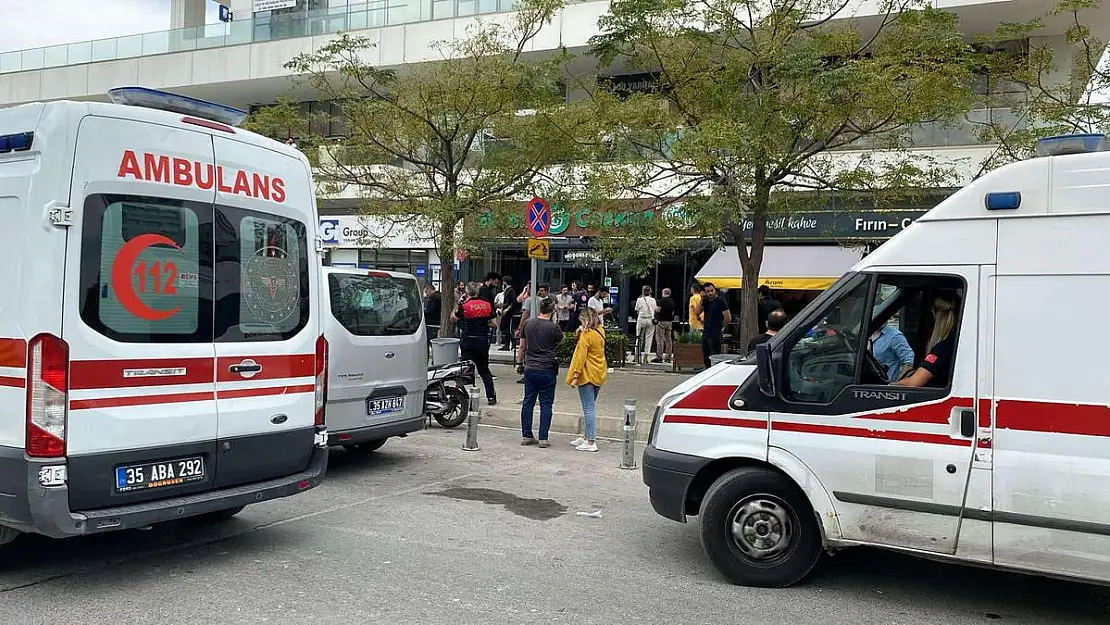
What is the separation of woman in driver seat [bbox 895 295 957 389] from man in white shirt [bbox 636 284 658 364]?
1364 centimetres

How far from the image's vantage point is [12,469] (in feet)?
15.0

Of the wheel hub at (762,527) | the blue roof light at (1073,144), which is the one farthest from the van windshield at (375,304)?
the blue roof light at (1073,144)

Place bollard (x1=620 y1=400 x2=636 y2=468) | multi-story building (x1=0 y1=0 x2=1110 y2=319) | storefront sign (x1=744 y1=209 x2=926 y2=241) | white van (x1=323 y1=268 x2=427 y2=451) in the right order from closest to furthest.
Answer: white van (x1=323 y1=268 x2=427 y2=451)
bollard (x1=620 y1=400 x2=636 y2=468)
storefront sign (x1=744 y1=209 x2=926 y2=241)
multi-story building (x1=0 y1=0 x2=1110 y2=319)

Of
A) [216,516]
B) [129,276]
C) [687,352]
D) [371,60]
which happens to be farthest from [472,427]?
[371,60]

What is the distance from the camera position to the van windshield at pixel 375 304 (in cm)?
822

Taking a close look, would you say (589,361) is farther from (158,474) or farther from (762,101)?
(158,474)

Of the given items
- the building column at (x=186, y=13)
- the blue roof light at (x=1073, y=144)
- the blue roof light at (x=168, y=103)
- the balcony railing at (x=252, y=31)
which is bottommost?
the blue roof light at (x=1073, y=144)

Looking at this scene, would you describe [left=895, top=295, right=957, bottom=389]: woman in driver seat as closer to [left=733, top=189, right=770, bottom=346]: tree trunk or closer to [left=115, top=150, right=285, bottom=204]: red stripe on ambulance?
[left=115, top=150, right=285, bottom=204]: red stripe on ambulance

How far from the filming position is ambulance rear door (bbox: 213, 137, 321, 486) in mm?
5363

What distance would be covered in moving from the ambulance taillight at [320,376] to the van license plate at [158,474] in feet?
3.19

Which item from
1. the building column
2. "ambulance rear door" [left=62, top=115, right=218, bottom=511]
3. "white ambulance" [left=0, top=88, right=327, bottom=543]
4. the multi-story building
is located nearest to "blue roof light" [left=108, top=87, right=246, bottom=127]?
"white ambulance" [left=0, top=88, right=327, bottom=543]

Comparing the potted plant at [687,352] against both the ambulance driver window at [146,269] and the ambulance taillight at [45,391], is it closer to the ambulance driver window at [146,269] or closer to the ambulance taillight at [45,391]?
the ambulance driver window at [146,269]

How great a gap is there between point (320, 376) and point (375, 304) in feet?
8.57

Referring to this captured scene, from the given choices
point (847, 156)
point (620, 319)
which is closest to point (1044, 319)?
point (847, 156)
